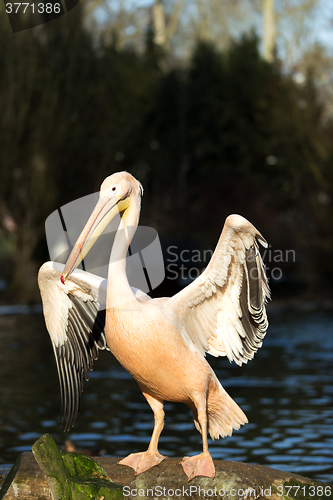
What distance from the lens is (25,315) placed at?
17.0m

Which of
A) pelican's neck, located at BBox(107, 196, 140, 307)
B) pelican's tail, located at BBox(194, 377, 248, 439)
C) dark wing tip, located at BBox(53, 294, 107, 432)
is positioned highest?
pelican's neck, located at BBox(107, 196, 140, 307)

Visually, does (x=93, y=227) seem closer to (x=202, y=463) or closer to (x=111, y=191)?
(x=111, y=191)

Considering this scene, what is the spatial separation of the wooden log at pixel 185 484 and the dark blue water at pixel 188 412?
1306 millimetres

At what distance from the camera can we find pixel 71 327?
486cm

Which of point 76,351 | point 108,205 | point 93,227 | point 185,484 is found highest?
point 108,205

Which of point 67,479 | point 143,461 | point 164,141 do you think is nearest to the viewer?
point 67,479

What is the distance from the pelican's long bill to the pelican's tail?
1274 millimetres

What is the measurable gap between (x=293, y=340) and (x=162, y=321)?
994 cm

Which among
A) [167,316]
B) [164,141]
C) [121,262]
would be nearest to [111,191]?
[121,262]

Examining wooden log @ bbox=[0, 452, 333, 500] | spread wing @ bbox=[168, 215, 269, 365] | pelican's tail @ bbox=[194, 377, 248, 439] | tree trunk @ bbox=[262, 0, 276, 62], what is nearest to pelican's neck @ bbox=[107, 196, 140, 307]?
spread wing @ bbox=[168, 215, 269, 365]

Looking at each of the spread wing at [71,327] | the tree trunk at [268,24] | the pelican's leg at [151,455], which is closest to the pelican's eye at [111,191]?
the spread wing at [71,327]

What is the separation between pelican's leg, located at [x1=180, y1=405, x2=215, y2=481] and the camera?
4242mm

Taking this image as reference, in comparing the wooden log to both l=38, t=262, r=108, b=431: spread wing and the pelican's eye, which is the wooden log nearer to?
l=38, t=262, r=108, b=431: spread wing

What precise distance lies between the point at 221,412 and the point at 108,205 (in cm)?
168
